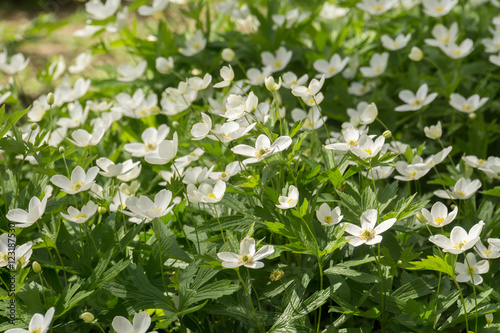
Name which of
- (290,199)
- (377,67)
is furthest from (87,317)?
(377,67)

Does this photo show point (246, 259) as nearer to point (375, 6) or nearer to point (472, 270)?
point (472, 270)

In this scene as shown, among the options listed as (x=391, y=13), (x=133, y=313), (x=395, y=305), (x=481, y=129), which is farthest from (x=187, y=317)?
(x=391, y=13)

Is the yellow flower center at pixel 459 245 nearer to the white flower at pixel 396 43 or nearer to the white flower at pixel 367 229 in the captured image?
the white flower at pixel 367 229

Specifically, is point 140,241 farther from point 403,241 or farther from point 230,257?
point 403,241

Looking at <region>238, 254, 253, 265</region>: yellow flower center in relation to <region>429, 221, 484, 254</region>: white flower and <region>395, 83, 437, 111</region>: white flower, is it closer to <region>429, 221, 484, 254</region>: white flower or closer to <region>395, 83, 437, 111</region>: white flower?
<region>429, 221, 484, 254</region>: white flower

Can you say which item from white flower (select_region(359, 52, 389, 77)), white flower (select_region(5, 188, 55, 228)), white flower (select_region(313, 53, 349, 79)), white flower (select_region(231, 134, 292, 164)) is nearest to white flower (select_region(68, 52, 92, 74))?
white flower (select_region(313, 53, 349, 79))
